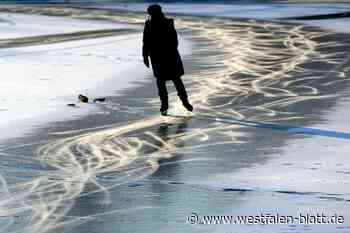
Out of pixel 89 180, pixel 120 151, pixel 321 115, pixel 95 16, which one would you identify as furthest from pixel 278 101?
pixel 95 16

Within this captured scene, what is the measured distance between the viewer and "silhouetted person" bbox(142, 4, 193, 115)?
15.8 metres

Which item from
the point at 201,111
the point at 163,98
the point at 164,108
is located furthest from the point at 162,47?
the point at 201,111

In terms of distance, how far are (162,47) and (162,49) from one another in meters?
0.04

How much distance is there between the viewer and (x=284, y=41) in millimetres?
30797

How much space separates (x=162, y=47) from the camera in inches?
630

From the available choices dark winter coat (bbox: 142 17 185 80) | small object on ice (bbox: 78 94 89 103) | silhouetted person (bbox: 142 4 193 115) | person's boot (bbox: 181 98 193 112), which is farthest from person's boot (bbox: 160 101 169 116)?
small object on ice (bbox: 78 94 89 103)

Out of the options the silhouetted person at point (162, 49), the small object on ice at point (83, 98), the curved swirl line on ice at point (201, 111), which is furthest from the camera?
the small object on ice at point (83, 98)

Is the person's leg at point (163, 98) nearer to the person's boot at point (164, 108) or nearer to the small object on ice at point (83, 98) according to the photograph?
the person's boot at point (164, 108)

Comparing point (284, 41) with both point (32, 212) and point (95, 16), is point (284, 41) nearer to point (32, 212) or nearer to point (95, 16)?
point (95, 16)

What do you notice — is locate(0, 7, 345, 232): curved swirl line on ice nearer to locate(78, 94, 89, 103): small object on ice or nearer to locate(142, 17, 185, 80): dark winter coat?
locate(142, 17, 185, 80): dark winter coat

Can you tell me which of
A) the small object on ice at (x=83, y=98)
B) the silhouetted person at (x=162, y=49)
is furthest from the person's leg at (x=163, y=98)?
the small object on ice at (x=83, y=98)

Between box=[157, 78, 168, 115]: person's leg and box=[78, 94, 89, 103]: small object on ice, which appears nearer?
box=[157, 78, 168, 115]: person's leg

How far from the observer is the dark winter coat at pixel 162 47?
15875 mm

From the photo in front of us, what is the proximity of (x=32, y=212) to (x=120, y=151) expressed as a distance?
3.47 metres
